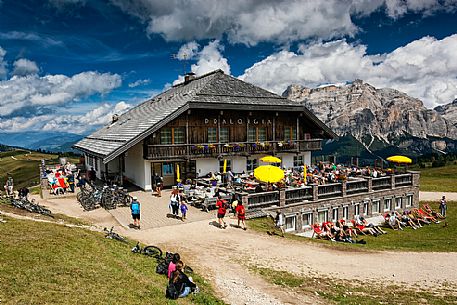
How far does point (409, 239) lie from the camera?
22.5 metres

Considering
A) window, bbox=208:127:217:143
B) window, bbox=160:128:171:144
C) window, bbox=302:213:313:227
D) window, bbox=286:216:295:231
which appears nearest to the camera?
window, bbox=286:216:295:231

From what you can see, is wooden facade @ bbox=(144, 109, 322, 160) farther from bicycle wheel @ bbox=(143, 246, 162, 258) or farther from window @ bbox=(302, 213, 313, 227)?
bicycle wheel @ bbox=(143, 246, 162, 258)

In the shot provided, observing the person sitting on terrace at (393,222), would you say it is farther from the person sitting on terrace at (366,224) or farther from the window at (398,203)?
the window at (398,203)

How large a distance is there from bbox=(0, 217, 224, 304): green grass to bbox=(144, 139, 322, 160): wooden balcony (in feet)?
44.4

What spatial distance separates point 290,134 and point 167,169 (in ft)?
40.9

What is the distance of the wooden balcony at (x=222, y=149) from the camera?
26625 millimetres

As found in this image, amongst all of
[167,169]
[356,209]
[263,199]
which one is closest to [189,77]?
[167,169]

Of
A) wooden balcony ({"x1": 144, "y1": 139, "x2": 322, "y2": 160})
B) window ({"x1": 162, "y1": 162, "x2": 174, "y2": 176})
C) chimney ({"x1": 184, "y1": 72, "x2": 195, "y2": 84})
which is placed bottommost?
window ({"x1": 162, "y1": 162, "x2": 174, "y2": 176})

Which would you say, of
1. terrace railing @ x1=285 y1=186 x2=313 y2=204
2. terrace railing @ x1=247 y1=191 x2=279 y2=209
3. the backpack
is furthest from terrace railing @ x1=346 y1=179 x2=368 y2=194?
the backpack

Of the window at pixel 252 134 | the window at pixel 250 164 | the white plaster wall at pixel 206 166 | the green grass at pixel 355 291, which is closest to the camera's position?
the green grass at pixel 355 291

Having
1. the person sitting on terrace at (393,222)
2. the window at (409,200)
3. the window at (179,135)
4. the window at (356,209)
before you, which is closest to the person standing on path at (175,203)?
the window at (179,135)

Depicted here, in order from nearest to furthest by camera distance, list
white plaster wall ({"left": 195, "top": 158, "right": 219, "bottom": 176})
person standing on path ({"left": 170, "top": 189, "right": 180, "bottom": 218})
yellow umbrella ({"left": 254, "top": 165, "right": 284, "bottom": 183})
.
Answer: person standing on path ({"left": 170, "top": 189, "right": 180, "bottom": 218})
yellow umbrella ({"left": 254, "top": 165, "right": 284, "bottom": 183})
white plaster wall ({"left": 195, "top": 158, "right": 219, "bottom": 176})

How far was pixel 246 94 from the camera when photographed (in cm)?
3212

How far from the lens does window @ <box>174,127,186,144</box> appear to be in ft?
92.1
